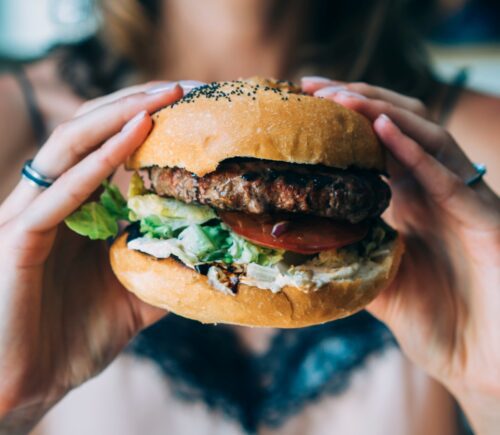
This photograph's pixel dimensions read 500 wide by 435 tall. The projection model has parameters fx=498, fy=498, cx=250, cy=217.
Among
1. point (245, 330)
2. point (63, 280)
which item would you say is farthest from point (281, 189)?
point (245, 330)

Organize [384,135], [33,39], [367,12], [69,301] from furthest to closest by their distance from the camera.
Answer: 1. [33,39]
2. [367,12]
3. [69,301]
4. [384,135]

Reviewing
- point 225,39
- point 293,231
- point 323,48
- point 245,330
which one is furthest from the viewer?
point 323,48

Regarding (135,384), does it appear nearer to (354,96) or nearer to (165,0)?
(354,96)

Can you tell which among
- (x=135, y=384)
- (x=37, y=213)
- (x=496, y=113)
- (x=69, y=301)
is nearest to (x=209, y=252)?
(x=37, y=213)

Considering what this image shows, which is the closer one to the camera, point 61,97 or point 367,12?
point 61,97

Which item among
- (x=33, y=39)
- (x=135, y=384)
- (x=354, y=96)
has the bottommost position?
(x=135, y=384)

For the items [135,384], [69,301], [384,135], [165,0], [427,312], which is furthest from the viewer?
[165,0]

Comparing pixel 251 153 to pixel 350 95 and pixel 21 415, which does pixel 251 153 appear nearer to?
pixel 350 95
